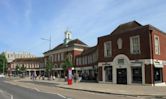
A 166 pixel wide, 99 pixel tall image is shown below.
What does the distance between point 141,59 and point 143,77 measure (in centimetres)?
237

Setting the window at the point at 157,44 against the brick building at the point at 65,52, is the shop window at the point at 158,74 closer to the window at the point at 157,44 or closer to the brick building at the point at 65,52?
the window at the point at 157,44

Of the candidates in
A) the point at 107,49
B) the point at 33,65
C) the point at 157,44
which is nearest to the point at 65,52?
the point at 33,65

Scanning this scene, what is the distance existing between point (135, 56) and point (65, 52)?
4997 cm

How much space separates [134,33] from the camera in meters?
38.1

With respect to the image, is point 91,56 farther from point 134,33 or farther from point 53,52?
point 134,33

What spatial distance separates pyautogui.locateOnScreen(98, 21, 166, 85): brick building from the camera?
36.0 m

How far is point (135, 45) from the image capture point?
38156mm

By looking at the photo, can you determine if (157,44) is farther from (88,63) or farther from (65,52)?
(65,52)

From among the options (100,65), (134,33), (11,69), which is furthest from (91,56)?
(11,69)

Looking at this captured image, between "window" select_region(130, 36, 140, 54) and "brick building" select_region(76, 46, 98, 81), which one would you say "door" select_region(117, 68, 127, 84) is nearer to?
"window" select_region(130, 36, 140, 54)

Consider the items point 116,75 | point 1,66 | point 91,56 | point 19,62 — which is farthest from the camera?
point 1,66

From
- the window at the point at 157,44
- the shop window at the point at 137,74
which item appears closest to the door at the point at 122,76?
the shop window at the point at 137,74

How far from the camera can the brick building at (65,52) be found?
8244cm

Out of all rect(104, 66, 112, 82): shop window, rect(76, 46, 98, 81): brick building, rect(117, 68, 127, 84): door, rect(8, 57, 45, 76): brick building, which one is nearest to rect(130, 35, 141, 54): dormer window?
rect(117, 68, 127, 84): door
